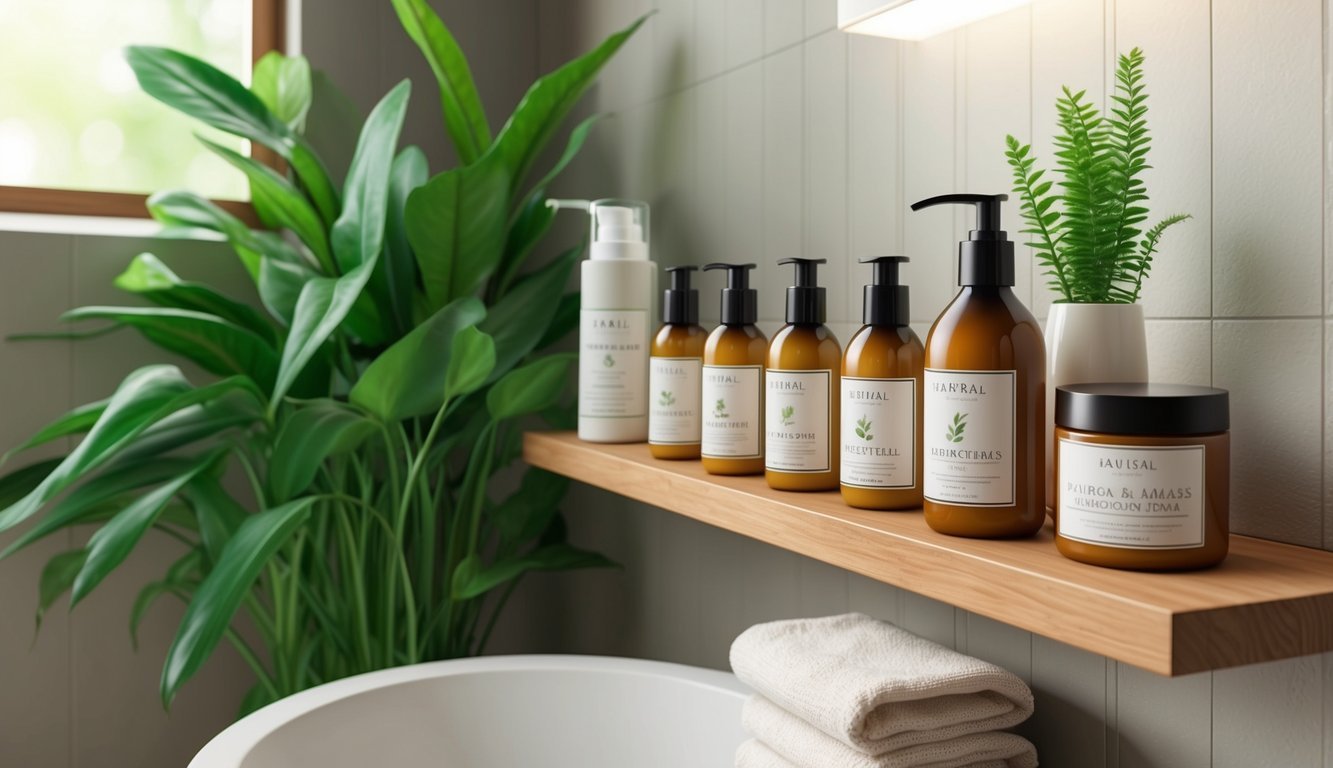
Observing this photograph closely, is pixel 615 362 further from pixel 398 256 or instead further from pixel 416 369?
pixel 398 256

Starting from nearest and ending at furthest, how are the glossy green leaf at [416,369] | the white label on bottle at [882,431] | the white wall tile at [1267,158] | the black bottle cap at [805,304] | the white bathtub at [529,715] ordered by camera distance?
the white wall tile at [1267,158], the white label on bottle at [882,431], the black bottle cap at [805,304], the white bathtub at [529,715], the glossy green leaf at [416,369]

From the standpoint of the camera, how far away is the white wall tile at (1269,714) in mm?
619

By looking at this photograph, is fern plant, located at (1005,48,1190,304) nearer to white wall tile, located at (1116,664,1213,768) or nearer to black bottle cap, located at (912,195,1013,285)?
black bottle cap, located at (912,195,1013,285)

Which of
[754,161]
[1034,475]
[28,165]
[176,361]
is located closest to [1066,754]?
[1034,475]

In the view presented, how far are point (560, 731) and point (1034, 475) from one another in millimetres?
589

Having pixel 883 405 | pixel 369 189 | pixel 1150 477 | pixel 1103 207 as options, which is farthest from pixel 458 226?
pixel 1150 477

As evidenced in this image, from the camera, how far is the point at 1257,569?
0.57 m

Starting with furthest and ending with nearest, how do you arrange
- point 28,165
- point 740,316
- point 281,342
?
point 28,165
point 281,342
point 740,316

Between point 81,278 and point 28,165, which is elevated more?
point 28,165

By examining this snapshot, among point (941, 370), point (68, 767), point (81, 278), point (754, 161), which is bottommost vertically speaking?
point (68, 767)

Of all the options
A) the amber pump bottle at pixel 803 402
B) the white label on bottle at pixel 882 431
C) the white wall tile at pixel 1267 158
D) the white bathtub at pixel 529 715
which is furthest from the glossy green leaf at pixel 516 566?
the white wall tile at pixel 1267 158

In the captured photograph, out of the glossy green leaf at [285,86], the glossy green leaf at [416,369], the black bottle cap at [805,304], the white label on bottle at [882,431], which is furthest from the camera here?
the glossy green leaf at [285,86]

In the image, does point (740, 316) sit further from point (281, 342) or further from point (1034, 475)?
point (281, 342)

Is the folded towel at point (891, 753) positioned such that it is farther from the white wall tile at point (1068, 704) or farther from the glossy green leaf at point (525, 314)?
the glossy green leaf at point (525, 314)
